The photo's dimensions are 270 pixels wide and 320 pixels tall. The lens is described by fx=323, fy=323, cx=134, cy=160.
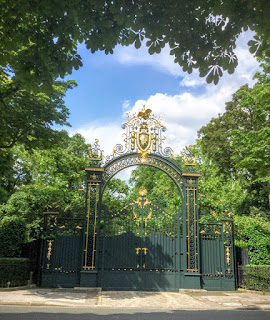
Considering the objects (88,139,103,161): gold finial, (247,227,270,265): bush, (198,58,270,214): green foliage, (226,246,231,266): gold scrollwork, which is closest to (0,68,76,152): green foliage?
(88,139,103,161): gold finial

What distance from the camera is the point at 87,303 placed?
Result: 9102 millimetres

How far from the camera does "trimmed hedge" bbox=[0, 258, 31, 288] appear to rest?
1136 centimetres

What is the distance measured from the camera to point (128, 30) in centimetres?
632

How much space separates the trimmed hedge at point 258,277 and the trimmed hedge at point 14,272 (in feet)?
27.9

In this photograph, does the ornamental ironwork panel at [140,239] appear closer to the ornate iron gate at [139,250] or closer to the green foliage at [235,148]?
the ornate iron gate at [139,250]

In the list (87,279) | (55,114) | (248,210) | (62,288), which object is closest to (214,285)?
(87,279)

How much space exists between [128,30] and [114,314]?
6.33 m

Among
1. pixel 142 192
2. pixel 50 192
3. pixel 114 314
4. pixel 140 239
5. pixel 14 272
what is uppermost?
pixel 50 192

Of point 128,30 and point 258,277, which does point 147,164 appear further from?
point 128,30

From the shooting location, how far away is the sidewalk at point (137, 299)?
8.95 metres

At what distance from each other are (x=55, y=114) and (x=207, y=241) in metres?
7.66

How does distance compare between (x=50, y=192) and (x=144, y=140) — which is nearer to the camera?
(x=144, y=140)

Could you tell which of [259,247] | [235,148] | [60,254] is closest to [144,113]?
[60,254]

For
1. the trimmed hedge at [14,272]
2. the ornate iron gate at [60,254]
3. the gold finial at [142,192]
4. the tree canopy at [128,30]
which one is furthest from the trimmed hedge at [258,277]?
the tree canopy at [128,30]
